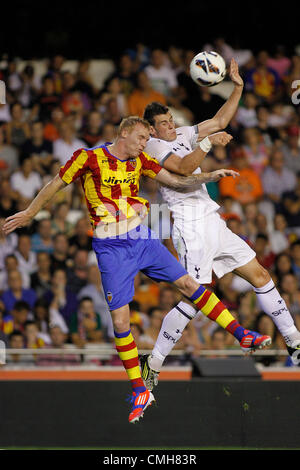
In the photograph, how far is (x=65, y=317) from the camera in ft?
38.0

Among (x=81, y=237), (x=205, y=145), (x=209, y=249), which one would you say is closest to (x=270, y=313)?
(x=209, y=249)

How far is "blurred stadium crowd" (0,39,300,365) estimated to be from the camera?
11.5 meters

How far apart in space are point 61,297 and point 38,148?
9.05 feet

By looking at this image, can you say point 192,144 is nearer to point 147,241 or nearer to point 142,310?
point 147,241

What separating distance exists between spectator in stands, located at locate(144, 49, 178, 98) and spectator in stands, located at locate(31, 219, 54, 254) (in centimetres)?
327

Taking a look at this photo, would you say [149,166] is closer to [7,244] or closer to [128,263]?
[128,263]

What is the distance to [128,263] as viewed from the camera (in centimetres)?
828

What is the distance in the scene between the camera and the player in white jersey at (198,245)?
8586 millimetres

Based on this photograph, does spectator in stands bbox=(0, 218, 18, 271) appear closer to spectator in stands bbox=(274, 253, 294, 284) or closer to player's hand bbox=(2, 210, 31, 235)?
spectator in stands bbox=(274, 253, 294, 284)

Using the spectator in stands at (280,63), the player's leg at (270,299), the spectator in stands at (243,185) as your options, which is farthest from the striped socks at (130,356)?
the spectator in stands at (280,63)

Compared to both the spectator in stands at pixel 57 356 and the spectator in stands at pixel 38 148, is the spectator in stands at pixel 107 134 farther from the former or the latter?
the spectator in stands at pixel 57 356

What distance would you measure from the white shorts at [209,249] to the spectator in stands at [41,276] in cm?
368

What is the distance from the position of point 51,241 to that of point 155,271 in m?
4.46

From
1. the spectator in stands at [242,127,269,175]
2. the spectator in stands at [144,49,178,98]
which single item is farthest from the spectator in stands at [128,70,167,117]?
the spectator in stands at [242,127,269,175]
